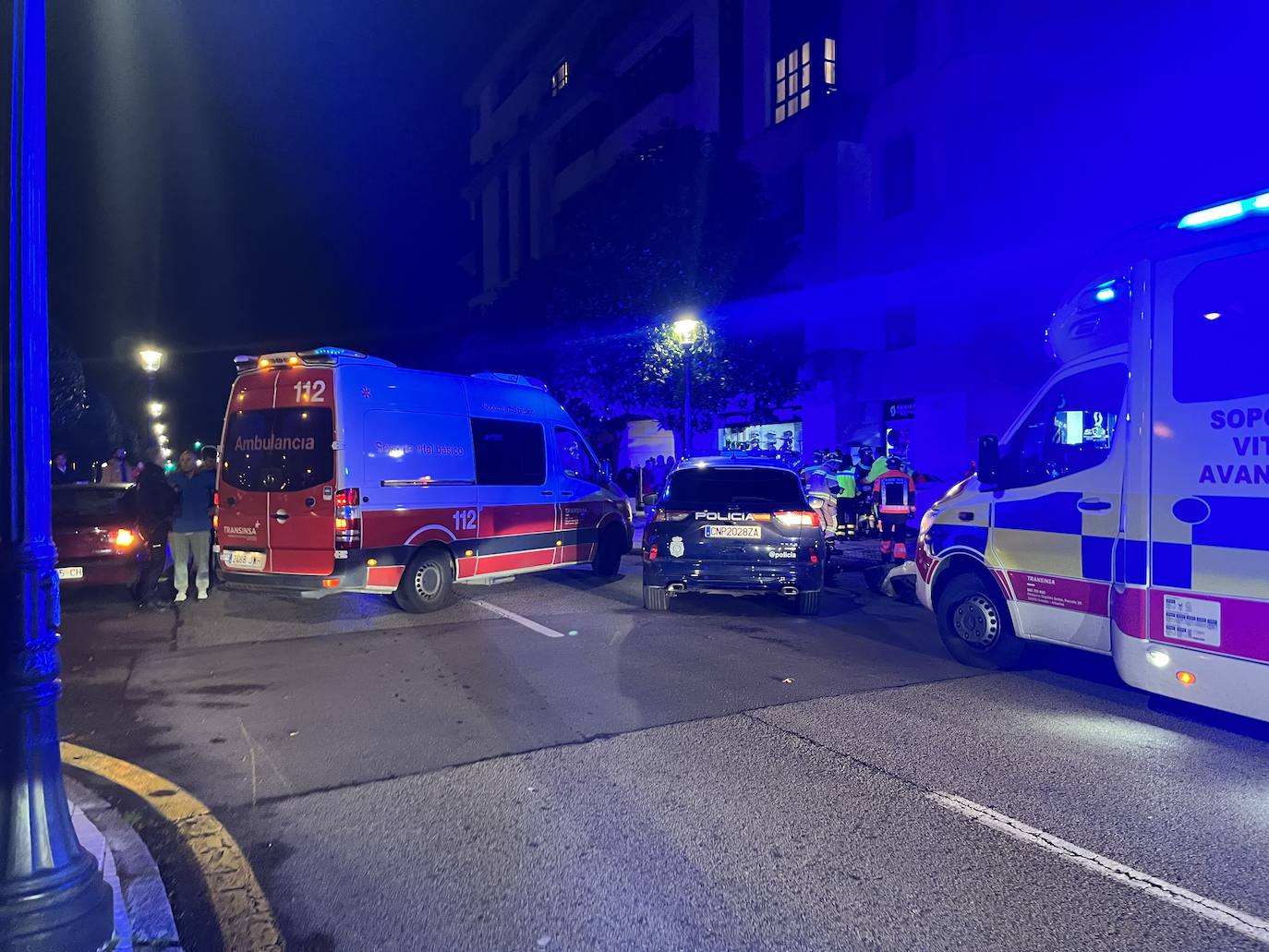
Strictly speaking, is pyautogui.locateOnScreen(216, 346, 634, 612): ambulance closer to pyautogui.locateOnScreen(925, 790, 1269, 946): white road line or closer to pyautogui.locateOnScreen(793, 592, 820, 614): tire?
pyautogui.locateOnScreen(793, 592, 820, 614): tire

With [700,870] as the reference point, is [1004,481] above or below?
above

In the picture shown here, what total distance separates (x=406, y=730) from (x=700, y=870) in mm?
2513

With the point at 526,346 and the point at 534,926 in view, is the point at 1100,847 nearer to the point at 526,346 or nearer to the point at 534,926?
the point at 534,926

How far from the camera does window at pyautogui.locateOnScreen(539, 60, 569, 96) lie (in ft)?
142

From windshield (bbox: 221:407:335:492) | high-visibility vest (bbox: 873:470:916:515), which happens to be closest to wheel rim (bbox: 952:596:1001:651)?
high-visibility vest (bbox: 873:470:916:515)

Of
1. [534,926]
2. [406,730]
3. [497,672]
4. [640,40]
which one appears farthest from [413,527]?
[640,40]

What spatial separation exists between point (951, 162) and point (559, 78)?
2887 centimetres

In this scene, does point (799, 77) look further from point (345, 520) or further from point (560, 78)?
point (345, 520)

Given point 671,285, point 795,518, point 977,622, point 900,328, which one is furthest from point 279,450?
point 900,328

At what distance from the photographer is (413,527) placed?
29.1ft

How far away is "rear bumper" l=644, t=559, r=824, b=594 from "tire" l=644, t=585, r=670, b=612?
1.38 feet

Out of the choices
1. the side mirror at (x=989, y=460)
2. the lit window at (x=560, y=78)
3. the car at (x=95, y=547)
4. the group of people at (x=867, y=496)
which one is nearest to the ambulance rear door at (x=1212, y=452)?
the side mirror at (x=989, y=460)

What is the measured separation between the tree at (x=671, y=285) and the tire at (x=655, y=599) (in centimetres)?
1204

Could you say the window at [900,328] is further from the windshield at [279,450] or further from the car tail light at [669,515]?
the windshield at [279,450]
